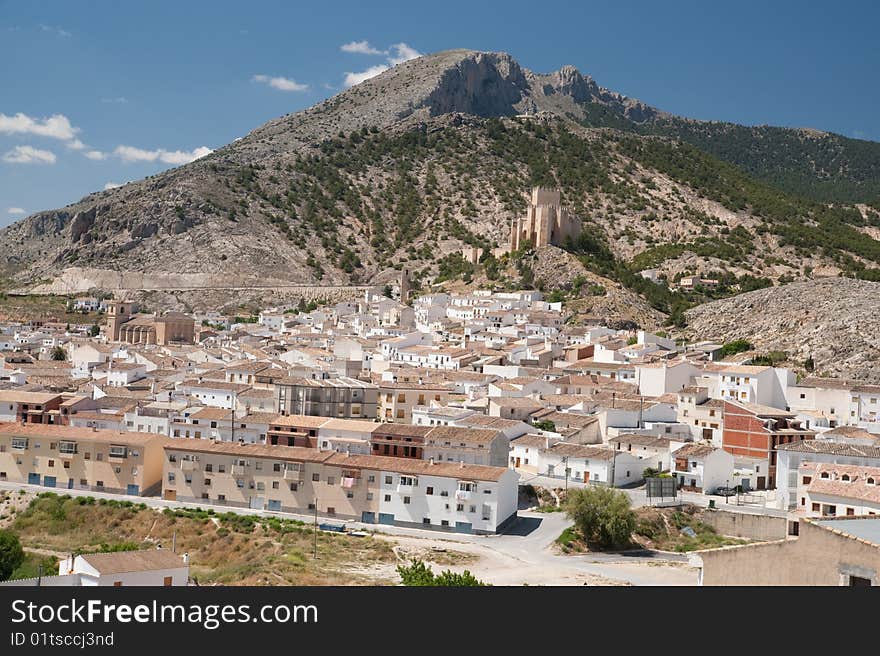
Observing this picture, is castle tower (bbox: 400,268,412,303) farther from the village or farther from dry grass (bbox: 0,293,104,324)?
the village

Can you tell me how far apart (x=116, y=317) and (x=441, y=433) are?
42389 mm

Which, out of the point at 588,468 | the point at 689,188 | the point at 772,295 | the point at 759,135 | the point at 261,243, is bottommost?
the point at 588,468

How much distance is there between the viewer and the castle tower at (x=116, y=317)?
69.9 m

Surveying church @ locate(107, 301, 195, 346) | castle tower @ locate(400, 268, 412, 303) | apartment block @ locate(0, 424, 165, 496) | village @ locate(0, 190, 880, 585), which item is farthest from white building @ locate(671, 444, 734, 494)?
castle tower @ locate(400, 268, 412, 303)

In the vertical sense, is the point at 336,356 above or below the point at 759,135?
below

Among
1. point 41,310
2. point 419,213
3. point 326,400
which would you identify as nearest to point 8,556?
point 326,400

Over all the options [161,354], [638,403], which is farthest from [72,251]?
[638,403]

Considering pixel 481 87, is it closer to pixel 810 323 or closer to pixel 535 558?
pixel 810 323

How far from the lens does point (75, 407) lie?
128ft

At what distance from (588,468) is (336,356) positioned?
2043cm
